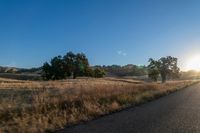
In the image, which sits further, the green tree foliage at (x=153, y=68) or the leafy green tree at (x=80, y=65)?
the green tree foliage at (x=153, y=68)

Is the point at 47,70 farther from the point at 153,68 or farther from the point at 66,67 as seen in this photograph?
the point at 153,68

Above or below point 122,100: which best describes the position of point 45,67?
above

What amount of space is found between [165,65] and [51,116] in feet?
Result: 309

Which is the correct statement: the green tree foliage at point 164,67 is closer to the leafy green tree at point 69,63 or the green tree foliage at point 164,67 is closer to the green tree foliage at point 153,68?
the green tree foliage at point 153,68

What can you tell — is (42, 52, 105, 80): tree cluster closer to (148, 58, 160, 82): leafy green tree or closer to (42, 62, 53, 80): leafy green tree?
(42, 62, 53, 80): leafy green tree

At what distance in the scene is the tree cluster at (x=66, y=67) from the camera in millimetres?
87625

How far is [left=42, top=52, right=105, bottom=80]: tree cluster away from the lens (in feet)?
287

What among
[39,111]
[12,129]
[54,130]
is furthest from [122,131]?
[39,111]

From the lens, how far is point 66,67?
88500 millimetres

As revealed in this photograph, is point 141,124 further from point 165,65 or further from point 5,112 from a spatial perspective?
point 165,65

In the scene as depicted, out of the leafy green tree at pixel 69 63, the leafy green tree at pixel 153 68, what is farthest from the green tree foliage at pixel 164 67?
the leafy green tree at pixel 69 63

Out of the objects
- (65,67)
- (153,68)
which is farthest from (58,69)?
(153,68)

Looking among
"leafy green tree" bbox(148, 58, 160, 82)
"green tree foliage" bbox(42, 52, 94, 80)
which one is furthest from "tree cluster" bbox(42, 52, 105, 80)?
"leafy green tree" bbox(148, 58, 160, 82)

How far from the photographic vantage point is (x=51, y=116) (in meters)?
10.7
